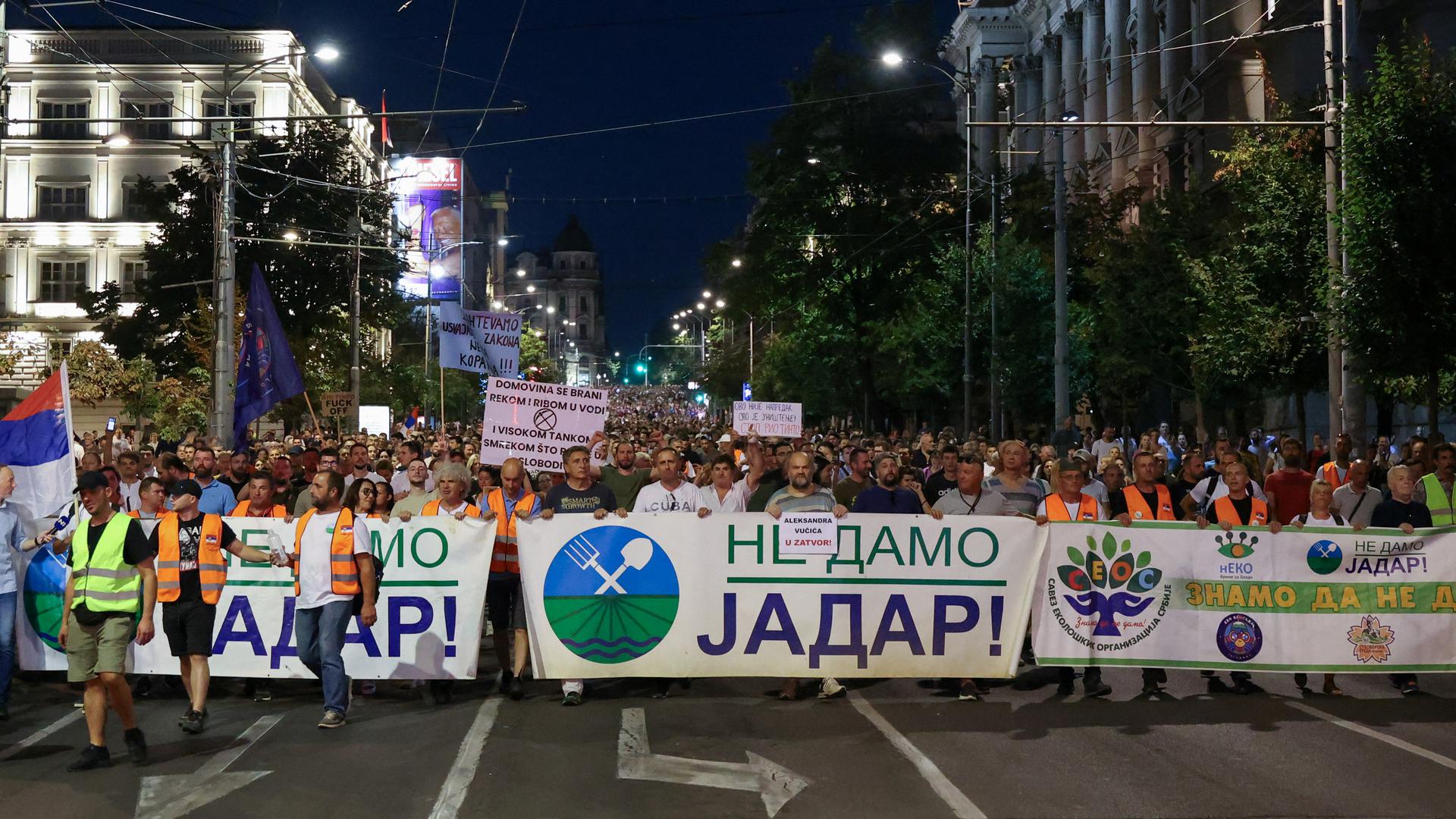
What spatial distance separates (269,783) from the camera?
8141mm

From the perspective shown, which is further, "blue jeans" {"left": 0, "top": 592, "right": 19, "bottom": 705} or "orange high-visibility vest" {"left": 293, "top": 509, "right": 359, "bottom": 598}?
"blue jeans" {"left": 0, "top": 592, "right": 19, "bottom": 705}

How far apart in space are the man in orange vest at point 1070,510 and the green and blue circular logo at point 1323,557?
1457 millimetres

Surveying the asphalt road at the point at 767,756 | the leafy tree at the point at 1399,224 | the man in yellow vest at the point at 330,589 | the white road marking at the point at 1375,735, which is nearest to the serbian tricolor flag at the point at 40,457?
the asphalt road at the point at 767,756

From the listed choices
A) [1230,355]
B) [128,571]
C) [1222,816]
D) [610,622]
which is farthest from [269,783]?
[1230,355]

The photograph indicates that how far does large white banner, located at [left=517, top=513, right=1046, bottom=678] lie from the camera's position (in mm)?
10750

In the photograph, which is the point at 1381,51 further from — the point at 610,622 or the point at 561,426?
the point at 610,622

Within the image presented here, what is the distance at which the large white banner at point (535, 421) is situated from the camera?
1438cm

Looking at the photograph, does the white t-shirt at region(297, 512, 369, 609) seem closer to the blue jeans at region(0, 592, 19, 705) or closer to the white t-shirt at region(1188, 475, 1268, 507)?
the blue jeans at region(0, 592, 19, 705)

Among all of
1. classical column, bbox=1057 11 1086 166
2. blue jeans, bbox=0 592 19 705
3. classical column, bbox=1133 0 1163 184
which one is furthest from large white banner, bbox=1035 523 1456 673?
classical column, bbox=1057 11 1086 166

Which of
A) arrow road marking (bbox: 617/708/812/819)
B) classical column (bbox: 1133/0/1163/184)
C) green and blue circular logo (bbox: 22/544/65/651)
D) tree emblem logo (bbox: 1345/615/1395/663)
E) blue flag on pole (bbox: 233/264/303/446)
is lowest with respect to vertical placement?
arrow road marking (bbox: 617/708/812/819)

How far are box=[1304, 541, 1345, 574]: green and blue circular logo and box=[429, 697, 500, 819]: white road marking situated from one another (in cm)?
568

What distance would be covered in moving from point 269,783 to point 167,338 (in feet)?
155

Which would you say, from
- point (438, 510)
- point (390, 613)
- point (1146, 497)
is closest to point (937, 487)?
point (1146, 497)

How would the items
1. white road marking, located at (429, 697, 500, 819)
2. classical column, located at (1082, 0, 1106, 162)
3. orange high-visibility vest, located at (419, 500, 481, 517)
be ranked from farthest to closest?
1. classical column, located at (1082, 0, 1106, 162)
2. orange high-visibility vest, located at (419, 500, 481, 517)
3. white road marking, located at (429, 697, 500, 819)
